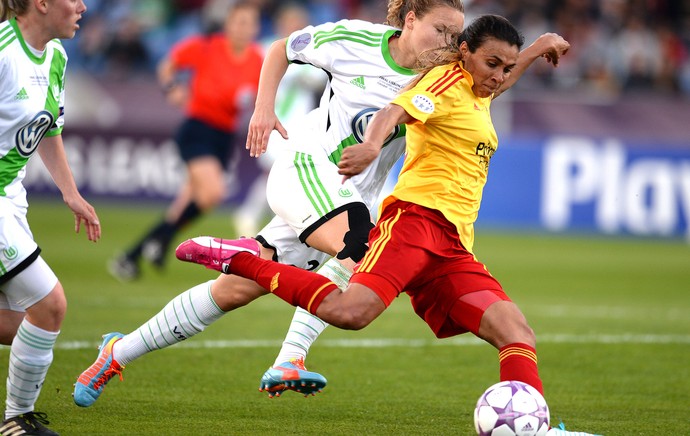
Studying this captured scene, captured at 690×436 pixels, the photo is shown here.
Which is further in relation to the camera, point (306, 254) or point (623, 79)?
point (623, 79)

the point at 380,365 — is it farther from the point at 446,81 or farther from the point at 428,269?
the point at 446,81

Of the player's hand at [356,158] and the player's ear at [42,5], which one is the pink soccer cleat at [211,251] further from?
the player's ear at [42,5]

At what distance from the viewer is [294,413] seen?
5867 mm

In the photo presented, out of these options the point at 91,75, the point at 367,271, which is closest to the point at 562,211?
the point at 91,75

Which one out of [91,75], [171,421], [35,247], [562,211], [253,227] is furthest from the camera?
[91,75]

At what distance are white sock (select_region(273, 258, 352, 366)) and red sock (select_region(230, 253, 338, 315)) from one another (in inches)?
20.4

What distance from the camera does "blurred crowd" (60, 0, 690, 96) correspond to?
65.5 ft

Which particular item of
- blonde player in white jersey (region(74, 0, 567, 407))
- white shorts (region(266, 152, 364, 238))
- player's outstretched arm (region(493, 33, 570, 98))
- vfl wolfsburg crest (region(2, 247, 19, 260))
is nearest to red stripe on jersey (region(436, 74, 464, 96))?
blonde player in white jersey (region(74, 0, 567, 407))

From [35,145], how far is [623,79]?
16338 mm

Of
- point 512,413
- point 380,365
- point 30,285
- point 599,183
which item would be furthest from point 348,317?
point 599,183

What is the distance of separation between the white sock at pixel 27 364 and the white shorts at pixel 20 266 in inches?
5.6

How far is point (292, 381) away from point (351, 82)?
172 cm

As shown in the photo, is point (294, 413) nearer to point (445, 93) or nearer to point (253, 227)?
point (445, 93)

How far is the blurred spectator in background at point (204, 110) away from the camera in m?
11.9
